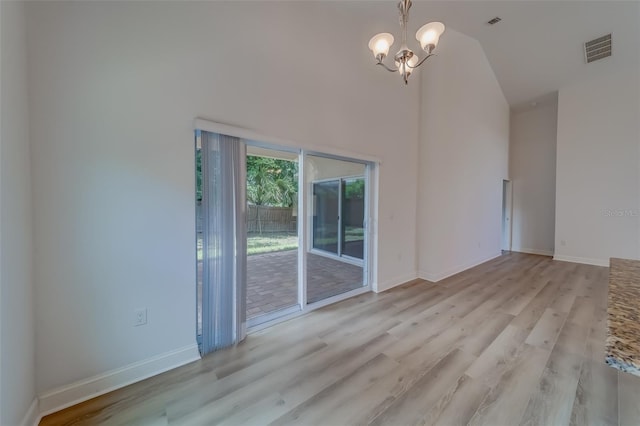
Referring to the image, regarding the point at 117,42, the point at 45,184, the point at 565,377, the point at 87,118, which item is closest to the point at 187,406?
the point at 45,184

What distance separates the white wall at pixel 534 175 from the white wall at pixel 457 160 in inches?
63.9

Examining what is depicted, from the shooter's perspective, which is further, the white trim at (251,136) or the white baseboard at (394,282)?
the white baseboard at (394,282)

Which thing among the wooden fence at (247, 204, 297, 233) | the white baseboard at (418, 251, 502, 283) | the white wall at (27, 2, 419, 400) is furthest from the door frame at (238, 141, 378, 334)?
the white baseboard at (418, 251, 502, 283)

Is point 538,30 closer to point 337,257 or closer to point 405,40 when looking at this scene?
point 405,40

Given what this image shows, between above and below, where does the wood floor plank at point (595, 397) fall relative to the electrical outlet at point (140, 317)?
below

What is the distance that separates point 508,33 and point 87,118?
6.62 meters

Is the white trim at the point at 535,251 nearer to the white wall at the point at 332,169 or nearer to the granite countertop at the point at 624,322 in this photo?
the white wall at the point at 332,169

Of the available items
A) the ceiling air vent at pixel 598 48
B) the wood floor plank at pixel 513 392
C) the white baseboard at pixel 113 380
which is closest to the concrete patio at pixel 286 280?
the white baseboard at pixel 113 380

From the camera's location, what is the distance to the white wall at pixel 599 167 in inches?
191

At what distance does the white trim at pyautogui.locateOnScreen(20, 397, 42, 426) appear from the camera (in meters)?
1.40

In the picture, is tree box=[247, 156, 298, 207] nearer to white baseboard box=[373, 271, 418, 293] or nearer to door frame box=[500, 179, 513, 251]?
white baseboard box=[373, 271, 418, 293]

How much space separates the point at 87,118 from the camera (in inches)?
64.9

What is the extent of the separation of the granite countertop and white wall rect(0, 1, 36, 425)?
8.00 feet

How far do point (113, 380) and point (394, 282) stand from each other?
3529mm
